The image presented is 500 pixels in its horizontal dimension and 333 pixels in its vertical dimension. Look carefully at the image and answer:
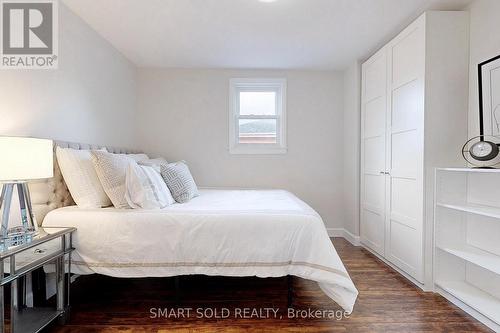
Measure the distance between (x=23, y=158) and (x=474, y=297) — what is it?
9.94ft

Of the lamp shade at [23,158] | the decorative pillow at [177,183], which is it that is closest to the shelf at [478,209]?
the decorative pillow at [177,183]

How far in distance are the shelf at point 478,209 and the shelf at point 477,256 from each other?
0.32m

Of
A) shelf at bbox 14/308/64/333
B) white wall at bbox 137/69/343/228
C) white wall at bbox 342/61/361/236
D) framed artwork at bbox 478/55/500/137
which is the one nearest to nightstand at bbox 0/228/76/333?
shelf at bbox 14/308/64/333

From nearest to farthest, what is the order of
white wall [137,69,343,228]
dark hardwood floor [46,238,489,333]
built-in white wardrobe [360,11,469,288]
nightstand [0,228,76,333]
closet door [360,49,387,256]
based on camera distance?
nightstand [0,228,76,333] < dark hardwood floor [46,238,489,333] < built-in white wardrobe [360,11,469,288] < closet door [360,49,387,256] < white wall [137,69,343,228]

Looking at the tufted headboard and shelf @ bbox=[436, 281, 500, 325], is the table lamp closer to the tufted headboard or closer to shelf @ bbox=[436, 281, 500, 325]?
the tufted headboard

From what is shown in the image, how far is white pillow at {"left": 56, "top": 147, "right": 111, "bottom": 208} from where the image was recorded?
212 centimetres

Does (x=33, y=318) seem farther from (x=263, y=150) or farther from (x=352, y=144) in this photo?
(x=352, y=144)

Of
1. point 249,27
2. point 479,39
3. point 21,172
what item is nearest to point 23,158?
point 21,172

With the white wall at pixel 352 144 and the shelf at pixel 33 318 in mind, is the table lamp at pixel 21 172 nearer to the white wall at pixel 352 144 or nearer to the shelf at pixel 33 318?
the shelf at pixel 33 318

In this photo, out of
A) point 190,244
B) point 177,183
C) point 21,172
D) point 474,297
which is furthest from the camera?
point 177,183

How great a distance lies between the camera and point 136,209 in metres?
2.09

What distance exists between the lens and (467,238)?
2.30m

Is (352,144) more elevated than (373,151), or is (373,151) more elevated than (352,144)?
(352,144)

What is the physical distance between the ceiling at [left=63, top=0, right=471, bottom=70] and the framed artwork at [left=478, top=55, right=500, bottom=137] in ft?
2.07
